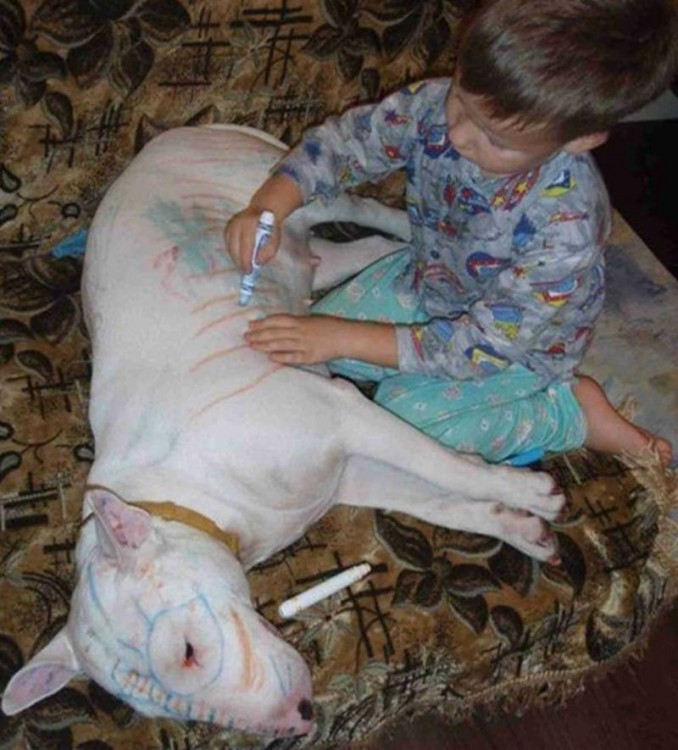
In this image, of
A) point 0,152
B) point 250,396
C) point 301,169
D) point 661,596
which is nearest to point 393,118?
point 301,169

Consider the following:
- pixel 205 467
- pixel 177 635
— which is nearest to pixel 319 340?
pixel 205 467

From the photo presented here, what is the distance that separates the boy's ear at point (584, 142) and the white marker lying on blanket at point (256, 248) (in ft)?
1.44

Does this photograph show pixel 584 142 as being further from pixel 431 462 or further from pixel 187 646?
pixel 187 646

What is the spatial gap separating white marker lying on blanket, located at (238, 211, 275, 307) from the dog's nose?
0.60 m

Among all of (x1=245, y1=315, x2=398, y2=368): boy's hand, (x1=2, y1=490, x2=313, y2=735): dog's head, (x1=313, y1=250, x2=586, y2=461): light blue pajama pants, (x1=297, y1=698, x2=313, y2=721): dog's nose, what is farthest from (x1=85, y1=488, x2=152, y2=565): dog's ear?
(x1=313, y1=250, x2=586, y2=461): light blue pajama pants

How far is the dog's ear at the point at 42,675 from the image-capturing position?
1.32 meters

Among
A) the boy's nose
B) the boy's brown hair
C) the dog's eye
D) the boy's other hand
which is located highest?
the boy's brown hair

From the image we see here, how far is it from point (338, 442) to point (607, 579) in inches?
20.4

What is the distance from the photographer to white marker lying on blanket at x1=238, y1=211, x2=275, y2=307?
1.52m

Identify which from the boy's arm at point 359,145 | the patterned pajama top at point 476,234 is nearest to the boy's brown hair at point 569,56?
the patterned pajama top at point 476,234

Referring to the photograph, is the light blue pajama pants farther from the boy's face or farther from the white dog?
the boy's face

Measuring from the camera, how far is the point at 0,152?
184cm

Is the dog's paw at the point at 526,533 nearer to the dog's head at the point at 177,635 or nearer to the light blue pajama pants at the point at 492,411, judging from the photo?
the light blue pajama pants at the point at 492,411

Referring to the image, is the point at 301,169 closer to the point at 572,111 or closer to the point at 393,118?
the point at 393,118
